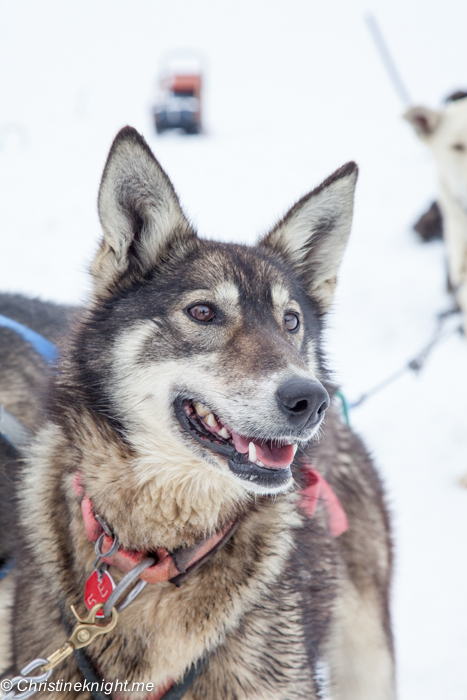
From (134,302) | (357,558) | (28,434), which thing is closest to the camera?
(134,302)

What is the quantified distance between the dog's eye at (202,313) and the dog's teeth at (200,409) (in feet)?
0.90

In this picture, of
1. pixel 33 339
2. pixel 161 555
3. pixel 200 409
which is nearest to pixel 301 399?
pixel 200 409

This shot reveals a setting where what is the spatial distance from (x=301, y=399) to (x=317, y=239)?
3.29 feet

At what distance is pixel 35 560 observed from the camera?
1904 millimetres

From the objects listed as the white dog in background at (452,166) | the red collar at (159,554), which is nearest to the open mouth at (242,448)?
the red collar at (159,554)

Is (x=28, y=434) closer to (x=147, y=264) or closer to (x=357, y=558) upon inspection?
(x=147, y=264)

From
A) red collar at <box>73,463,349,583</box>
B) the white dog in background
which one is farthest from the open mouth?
the white dog in background

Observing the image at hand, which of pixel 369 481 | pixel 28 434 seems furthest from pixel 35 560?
pixel 369 481

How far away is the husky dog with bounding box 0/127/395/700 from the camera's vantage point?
5.77 ft

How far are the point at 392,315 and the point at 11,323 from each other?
207 inches

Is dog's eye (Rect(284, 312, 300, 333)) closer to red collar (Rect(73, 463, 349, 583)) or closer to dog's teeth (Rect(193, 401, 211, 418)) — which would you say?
dog's teeth (Rect(193, 401, 211, 418))

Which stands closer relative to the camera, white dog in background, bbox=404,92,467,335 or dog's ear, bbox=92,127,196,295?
dog's ear, bbox=92,127,196,295

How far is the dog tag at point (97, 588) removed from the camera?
1738 millimetres

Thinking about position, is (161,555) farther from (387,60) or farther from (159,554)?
(387,60)
